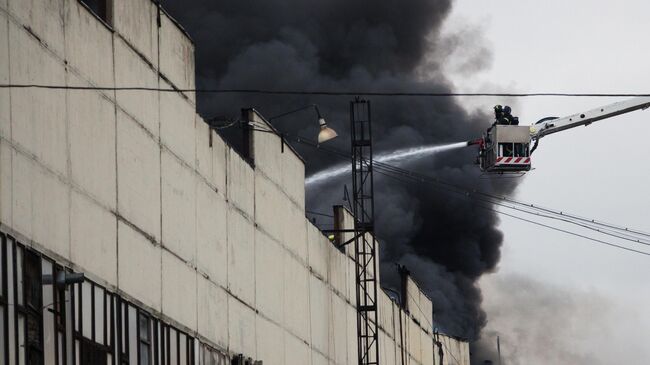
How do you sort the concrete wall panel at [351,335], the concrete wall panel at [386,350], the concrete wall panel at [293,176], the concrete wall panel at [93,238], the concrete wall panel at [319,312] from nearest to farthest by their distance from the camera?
the concrete wall panel at [93,238] → the concrete wall panel at [293,176] → the concrete wall panel at [319,312] → the concrete wall panel at [351,335] → the concrete wall panel at [386,350]

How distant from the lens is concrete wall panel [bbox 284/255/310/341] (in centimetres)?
4200

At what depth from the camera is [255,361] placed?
3872 cm

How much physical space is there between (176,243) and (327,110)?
55.5 metres

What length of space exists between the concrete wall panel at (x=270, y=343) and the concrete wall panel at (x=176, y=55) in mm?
6688

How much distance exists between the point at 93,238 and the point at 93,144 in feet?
5.33

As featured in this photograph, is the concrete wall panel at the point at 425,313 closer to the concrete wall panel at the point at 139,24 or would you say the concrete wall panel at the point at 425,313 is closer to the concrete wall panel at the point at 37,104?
the concrete wall panel at the point at 139,24

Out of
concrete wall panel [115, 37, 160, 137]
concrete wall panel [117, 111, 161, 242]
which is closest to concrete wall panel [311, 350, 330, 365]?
concrete wall panel [117, 111, 161, 242]

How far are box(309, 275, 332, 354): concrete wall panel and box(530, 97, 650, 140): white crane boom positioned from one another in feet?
49.9

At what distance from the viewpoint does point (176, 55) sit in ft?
114

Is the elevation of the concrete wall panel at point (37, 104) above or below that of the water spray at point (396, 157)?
below

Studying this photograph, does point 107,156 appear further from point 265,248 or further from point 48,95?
point 265,248

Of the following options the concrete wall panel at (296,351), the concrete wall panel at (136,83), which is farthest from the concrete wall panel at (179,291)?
the concrete wall panel at (296,351)

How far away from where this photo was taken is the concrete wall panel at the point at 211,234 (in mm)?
35438

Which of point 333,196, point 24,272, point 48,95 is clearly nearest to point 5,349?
point 24,272
